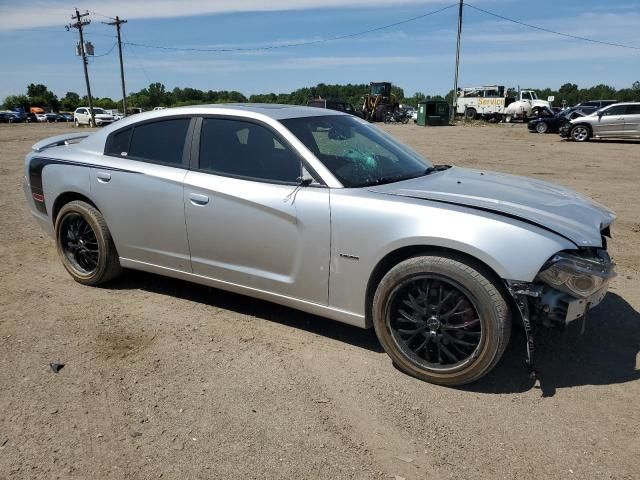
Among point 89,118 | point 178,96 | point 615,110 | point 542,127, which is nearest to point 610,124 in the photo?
point 615,110

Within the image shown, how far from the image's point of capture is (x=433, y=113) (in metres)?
42.3

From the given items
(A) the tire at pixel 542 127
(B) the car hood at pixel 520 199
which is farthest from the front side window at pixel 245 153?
(A) the tire at pixel 542 127

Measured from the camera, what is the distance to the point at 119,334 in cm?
398

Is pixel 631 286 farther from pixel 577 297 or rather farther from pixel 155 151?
pixel 155 151

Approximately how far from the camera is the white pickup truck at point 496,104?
4181 centimetres

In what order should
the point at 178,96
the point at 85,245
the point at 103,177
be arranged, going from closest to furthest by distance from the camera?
the point at 103,177 → the point at 85,245 → the point at 178,96

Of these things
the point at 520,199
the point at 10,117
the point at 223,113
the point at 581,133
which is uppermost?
the point at 223,113

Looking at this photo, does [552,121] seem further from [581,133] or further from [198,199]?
[198,199]

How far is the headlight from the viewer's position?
293 centimetres

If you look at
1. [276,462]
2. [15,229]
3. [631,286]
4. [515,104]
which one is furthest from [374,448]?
[515,104]

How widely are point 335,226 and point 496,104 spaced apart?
4427 centimetres

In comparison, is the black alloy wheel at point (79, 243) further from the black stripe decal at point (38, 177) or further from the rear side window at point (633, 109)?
the rear side window at point (633, 109)

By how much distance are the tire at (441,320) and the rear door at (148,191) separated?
174cm

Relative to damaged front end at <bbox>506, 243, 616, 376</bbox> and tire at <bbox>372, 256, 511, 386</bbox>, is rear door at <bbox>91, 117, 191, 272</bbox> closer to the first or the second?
tire at <bbox>372, 256, 511, 386</bbox>
